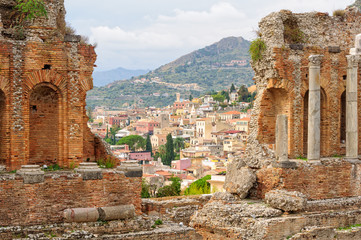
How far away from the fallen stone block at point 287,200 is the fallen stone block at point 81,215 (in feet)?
17.7

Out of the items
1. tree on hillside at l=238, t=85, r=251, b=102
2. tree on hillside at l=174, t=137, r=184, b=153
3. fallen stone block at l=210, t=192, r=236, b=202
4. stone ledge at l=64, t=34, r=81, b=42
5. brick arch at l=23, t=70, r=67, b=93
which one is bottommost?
tree on hillside at l=174, t=137, r=184, b=153

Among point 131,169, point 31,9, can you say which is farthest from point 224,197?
point 31,9

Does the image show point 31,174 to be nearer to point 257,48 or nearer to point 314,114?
point 257,48

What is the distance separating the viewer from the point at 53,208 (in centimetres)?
1356

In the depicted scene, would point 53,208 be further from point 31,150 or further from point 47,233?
point 31,150

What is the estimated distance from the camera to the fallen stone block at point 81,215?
13.5m

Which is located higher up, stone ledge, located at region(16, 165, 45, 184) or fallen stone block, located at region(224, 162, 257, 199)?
stone ledge, located at region(16, 165, 45, 184)

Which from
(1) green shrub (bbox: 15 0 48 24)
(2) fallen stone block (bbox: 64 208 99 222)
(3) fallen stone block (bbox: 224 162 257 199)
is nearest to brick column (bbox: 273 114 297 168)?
(3) fallen stone block (bbox: 224 162 257 199)

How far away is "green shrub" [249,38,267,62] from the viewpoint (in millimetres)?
19422

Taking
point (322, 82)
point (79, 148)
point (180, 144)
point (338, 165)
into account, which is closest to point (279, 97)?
point (322, 82)

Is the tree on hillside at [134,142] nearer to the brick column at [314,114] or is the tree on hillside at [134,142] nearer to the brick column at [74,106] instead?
the brick column at [314,114]

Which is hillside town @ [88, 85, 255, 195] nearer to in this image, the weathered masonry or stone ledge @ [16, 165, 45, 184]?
the weathered masonry

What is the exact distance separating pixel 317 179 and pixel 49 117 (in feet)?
28.3

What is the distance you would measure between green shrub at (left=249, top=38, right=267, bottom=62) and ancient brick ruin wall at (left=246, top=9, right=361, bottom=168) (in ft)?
0.57
